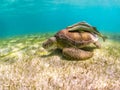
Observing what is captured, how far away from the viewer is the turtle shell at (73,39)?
8141 millimetres

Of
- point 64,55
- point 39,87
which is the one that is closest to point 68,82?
point 39,87

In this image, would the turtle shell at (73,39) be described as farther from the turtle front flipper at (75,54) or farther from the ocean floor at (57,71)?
the ocean floor at (57,71)

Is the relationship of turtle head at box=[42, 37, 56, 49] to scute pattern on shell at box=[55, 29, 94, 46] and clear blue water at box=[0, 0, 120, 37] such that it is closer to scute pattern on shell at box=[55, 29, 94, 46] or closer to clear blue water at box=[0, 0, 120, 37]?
scute pattern on shell at box=[55, 29, 94, 46]

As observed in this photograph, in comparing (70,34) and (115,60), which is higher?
(70,34)

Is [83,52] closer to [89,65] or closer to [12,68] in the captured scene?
[89,65]

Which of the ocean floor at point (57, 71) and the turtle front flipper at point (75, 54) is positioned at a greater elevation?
the turtle front flipper at point (75, 54)

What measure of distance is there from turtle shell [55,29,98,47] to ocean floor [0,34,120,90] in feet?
1.82

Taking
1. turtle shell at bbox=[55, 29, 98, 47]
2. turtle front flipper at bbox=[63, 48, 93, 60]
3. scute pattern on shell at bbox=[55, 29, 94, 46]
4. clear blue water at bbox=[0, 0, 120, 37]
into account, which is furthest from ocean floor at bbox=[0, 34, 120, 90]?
clear blue water at bbox=[0, 0, 120, 37]

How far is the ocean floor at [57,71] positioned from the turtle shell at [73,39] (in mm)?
554

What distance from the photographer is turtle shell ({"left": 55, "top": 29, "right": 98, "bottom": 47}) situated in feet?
26.7

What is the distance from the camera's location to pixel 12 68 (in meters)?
7.33

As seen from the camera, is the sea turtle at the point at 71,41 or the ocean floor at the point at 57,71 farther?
the sea turtle at the point at 71,41

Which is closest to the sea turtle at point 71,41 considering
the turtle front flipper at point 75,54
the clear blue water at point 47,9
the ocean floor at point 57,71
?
the turtle front flipper at point 75,54

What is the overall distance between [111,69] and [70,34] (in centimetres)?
232
